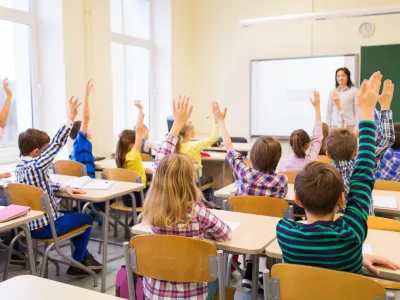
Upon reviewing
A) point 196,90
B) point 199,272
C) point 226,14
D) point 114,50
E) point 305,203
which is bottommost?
point 199,272

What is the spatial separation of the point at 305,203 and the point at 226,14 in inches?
236

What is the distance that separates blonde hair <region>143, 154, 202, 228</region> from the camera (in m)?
1.79

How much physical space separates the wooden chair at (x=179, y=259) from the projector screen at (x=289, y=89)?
17.2 ft

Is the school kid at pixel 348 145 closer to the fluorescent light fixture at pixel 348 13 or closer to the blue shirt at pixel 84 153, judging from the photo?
the blue shirt at pixel 84 153

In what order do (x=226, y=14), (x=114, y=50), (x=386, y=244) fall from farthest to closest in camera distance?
(x=226, y=14) → (x=114, y=50) → (x=386, y=244)

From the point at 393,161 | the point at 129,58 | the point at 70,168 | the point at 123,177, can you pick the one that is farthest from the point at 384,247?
the point at 129,58

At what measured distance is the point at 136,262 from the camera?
177 cm

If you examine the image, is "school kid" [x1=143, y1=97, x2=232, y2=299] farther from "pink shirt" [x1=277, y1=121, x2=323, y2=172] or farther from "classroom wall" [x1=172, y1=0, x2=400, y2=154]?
"classroom wall" [x1=172, y1=0, x2=400, y2=154]

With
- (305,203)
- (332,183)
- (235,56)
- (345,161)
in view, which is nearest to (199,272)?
(305,203)

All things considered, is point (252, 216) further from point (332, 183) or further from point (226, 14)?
point (226, 14)

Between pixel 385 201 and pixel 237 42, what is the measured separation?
488 centimetres

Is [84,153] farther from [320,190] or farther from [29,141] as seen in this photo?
[320,190]

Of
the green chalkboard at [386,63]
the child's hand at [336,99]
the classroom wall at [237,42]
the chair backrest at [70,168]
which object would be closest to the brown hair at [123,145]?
the chair backrest at [70,168]

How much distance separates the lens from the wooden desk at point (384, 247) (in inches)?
60.7
